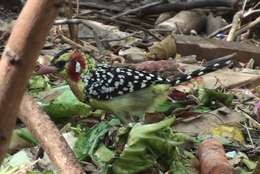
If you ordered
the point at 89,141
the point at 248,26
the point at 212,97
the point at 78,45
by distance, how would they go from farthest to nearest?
the point at 248,26 → the point at 78,45 → the point at 212,97 → the point at 89,141

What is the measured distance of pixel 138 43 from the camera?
623 cm

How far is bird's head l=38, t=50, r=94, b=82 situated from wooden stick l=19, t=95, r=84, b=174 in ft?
5.39

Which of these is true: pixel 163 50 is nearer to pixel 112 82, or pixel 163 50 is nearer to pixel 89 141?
pixel 112 82

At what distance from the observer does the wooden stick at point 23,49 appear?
1258mm

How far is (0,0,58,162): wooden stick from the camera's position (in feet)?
4.13

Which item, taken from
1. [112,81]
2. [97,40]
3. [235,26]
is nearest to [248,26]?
[235,26]

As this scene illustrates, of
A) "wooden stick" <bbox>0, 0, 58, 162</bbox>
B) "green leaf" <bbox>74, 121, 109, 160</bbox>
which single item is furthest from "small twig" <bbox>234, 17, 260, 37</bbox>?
"wooden stick" <bbox>0, 0, 58, 162</bbox>

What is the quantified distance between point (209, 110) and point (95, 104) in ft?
2.34

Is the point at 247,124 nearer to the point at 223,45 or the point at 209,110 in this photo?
the point at 209,110

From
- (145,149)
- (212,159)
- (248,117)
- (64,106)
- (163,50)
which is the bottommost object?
(163,50)

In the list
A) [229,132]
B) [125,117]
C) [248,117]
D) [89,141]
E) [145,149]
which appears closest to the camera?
[145,149]

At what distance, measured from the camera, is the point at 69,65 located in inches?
159

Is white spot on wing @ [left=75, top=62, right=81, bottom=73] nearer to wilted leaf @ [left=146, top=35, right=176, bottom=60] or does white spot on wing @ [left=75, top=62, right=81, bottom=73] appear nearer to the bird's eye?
the bird's eye

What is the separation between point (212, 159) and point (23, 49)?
1.93 meters
